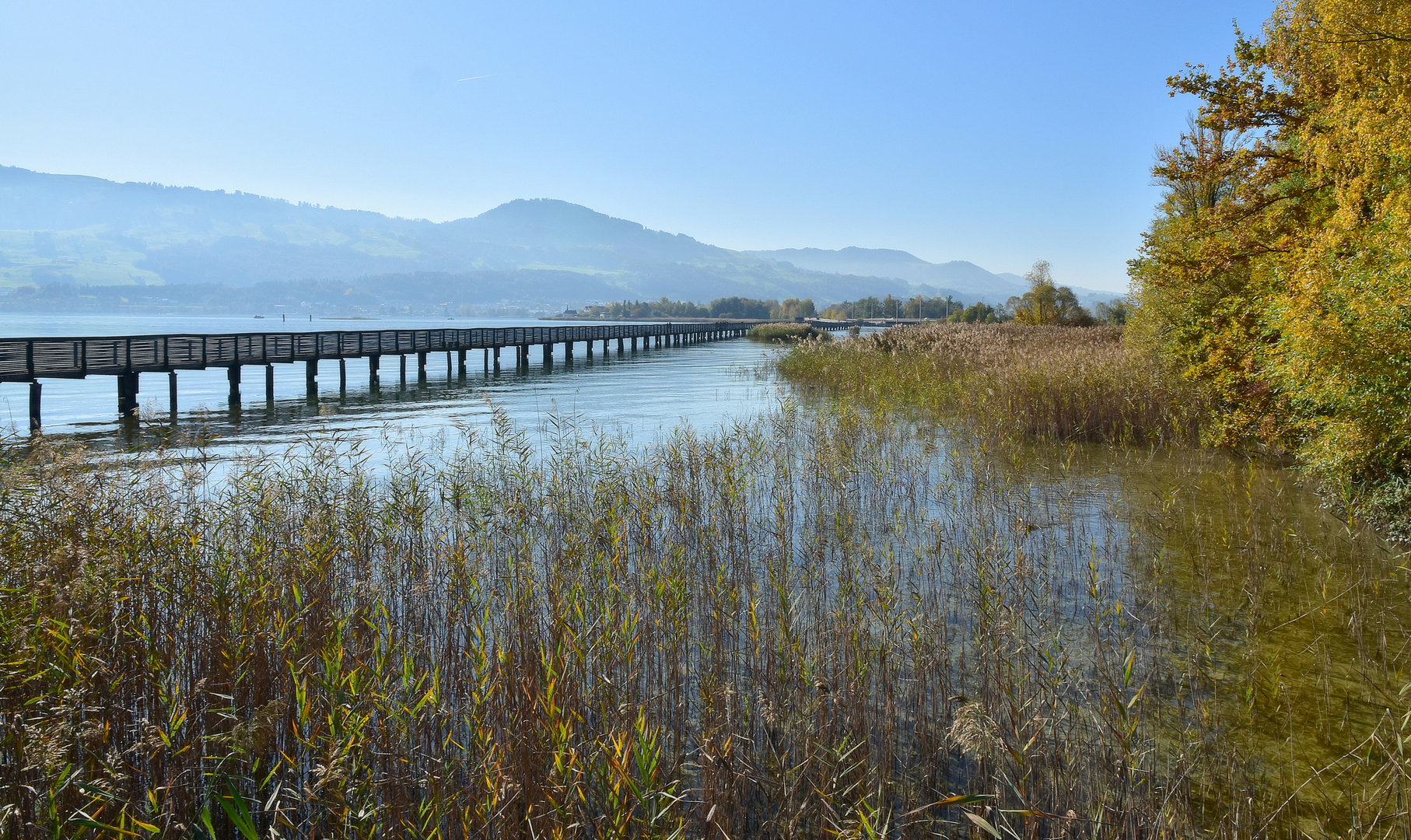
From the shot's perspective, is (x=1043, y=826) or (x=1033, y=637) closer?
(x=1043, y=826)

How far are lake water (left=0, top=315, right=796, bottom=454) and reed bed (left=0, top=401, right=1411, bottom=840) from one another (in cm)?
333

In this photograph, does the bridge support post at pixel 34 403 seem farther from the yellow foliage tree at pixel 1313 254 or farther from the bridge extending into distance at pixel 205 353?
the yellow foliage tree at pixel 1313 254

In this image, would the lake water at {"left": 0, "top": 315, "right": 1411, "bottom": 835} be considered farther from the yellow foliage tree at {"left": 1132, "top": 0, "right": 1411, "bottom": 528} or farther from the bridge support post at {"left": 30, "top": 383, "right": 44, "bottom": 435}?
the bridge support post at {"left": 30, "top": 383, "right": 44, "bottom": 435}

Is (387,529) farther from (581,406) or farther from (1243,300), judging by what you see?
(581,406)

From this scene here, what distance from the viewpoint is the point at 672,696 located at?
167 inches

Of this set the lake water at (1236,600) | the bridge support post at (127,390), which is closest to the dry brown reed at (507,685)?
the lake water at (1236,600)

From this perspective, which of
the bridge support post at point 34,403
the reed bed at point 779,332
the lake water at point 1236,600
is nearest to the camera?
the lake water at point 1236,600

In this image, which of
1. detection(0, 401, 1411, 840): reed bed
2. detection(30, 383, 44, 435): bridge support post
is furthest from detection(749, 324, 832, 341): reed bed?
detection(0, 401, 1411, 840): reed bed

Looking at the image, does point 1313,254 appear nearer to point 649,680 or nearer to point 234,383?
point 649,680

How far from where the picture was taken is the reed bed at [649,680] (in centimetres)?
309

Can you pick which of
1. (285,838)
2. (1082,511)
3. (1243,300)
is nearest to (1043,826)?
(285,838)

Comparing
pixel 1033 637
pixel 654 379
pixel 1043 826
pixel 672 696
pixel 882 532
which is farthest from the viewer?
pixel 654 379

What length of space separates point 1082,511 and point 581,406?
53.4 feet

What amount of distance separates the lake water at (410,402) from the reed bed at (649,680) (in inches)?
131
